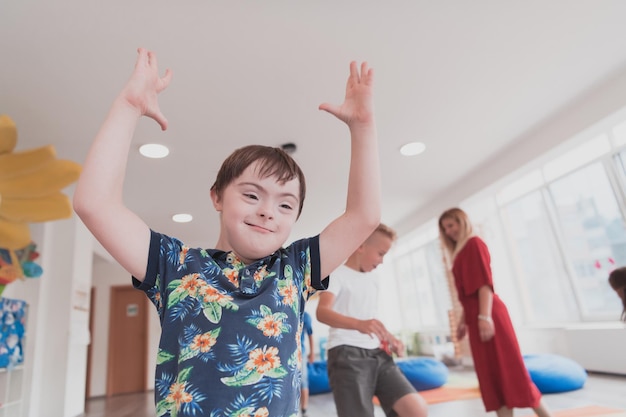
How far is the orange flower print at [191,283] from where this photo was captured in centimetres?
75

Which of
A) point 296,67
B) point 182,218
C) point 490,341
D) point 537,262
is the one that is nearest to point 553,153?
point 537,262

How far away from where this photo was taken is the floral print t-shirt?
0.67 meters

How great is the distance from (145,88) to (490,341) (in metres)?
2.32

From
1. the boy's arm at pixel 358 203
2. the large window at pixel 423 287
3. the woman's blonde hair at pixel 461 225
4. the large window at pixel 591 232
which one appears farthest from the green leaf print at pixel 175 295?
the large window at pixel 423 287

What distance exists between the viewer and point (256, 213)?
80 cm

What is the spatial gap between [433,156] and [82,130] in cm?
347

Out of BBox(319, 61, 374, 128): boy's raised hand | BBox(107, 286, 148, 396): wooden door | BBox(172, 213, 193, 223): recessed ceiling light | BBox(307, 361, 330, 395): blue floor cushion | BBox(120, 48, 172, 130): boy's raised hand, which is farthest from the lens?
BBox(107, 286, 148, 396): wooden door

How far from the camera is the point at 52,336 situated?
14.6 ft

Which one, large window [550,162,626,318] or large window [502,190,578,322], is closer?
large window [550,162,626,318]

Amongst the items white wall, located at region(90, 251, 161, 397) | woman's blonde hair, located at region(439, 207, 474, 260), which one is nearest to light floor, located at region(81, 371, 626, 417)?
woman's blonde hair, located at region(439, 207, 474, 260)

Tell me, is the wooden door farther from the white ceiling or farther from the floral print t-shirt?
the floral print t-shirt

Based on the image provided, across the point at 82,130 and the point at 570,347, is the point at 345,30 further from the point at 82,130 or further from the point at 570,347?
the point at 570,347

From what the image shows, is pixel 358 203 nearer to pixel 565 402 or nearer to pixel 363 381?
pixel 363 381

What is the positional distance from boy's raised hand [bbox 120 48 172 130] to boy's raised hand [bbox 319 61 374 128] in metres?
0.33
